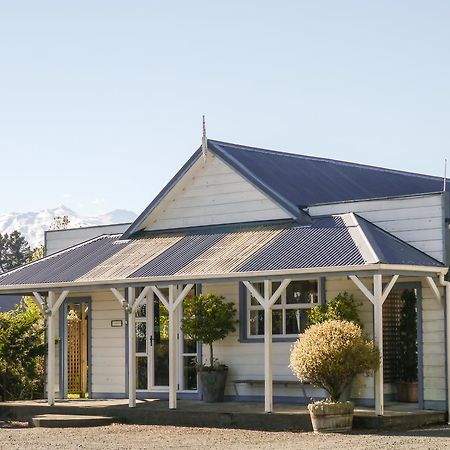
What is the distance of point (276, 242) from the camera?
70.3 ft

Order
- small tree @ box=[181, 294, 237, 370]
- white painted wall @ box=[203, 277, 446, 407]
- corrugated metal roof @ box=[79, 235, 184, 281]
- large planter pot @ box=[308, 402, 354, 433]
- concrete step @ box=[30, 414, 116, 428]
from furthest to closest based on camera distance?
corrugated metal roof @ box=[79, 235, 184, 281], small tree @ box=[181, 294, 237, 370], concrete step @ box=[30, 414, 116, 428], white painted wall @ box=[203, 277, 446, 407], large planter pot @ box=[308, 402, 354, 433]

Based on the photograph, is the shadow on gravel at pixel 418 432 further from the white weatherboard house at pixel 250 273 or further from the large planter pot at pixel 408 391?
the large planter pot at pixel 408 391

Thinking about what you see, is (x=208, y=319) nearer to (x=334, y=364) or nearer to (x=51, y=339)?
(x=51, y=339)

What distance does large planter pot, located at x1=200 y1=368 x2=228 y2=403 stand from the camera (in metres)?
22.3

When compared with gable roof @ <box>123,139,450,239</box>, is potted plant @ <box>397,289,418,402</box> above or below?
below

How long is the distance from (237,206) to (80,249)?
4.13 m

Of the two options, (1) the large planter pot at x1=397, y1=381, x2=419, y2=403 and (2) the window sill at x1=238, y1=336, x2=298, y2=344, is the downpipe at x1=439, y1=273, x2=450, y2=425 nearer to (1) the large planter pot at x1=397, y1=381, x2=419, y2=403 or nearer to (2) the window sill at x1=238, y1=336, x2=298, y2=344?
(1) the large planter pot at x1=397, y1=381, x2=419, y2=403

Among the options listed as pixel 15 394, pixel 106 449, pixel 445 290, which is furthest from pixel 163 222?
pixel 106 449

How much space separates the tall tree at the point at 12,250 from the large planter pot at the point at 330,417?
6673cm

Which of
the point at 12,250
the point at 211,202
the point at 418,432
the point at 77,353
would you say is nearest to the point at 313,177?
the point at 211,202

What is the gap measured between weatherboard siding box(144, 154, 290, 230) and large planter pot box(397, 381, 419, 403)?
3.78 metres

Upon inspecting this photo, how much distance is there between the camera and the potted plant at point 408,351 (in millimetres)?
21312

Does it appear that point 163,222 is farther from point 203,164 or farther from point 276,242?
point 276,242

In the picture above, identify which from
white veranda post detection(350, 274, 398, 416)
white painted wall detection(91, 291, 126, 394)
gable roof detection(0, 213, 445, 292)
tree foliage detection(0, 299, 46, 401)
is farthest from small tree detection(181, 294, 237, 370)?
white veranda post detection(350, 274, 398, 416)
